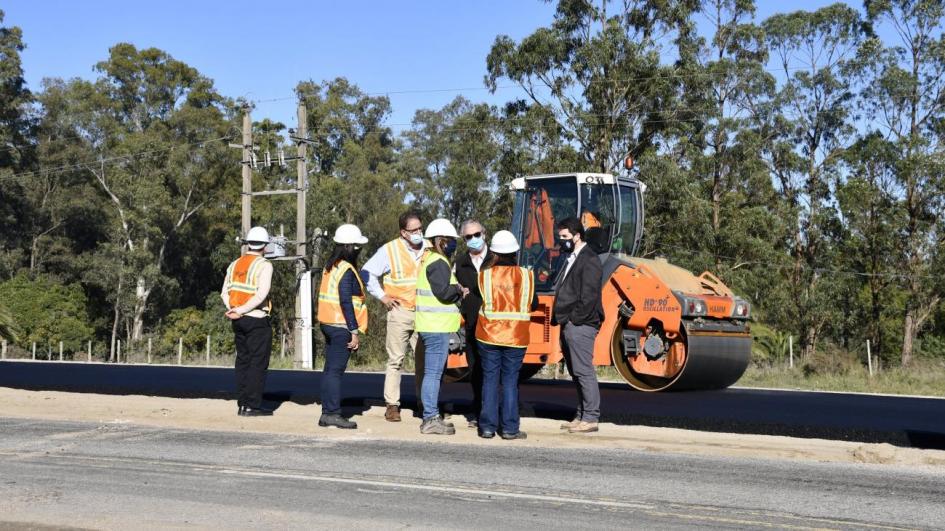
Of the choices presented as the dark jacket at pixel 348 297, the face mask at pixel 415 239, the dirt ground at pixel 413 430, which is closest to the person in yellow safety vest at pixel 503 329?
the dirt ground at pixel 413 430

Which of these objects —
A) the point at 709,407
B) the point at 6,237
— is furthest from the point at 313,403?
the point at 6,237

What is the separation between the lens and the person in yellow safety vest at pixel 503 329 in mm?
10086

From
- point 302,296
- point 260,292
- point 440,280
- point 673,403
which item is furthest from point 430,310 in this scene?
point 302,296

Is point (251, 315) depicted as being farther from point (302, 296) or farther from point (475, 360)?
point (302, 296)

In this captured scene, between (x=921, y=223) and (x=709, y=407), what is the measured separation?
104 feet

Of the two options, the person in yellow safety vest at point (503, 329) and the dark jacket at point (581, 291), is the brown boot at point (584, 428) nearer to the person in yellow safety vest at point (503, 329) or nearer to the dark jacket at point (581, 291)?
the person in yellow safety vest at point (503, 329)

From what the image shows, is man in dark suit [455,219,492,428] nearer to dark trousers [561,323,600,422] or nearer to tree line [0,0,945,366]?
dark trousers [561,323,600,422]

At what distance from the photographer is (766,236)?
138ft

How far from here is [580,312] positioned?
10.4 meters

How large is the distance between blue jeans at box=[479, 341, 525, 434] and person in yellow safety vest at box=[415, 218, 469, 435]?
40 cm

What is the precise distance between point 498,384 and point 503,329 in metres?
0.49

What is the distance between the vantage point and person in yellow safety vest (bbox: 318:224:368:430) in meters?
10.8

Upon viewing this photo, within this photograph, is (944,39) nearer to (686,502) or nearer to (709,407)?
(709,407)

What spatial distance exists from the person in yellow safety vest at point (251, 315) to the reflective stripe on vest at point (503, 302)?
8.51 feet
